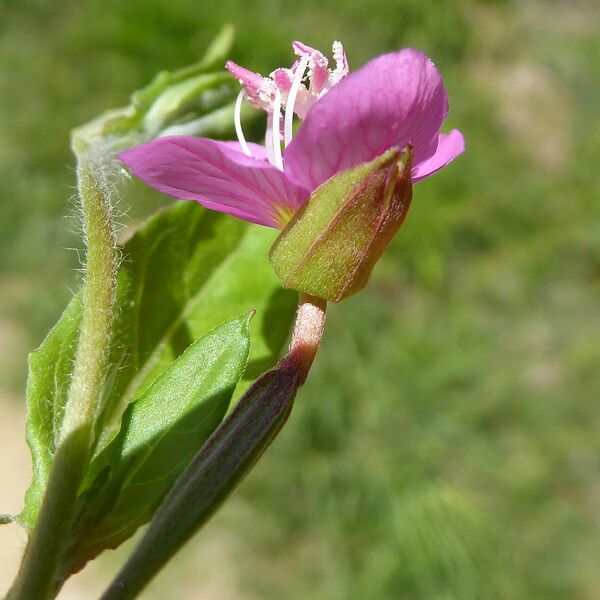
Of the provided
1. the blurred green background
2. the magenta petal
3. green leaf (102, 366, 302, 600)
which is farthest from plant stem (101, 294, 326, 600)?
the blurred green background

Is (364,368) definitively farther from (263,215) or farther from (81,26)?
(263,215)

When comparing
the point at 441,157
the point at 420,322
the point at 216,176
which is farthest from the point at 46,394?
the point at 420,322

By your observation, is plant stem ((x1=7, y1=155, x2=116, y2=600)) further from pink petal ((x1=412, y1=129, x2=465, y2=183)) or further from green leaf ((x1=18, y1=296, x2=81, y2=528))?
pink petal ((x1=412, y1=129, x2=465, y2=183))

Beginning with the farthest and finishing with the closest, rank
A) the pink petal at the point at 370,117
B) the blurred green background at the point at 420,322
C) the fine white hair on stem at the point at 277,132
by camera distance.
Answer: the blurred green background at the point at 420,322
the fine white hair on stem at the point at 277,132
the pink petal at the point at 370,117

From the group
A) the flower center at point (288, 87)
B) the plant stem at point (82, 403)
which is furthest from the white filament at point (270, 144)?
the plant stem at point (82, 403)

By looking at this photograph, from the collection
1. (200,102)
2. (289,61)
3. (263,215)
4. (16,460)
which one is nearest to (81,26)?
(289,61)

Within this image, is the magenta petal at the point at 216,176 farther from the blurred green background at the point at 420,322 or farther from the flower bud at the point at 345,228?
the blurred green background at the point at 420,322
